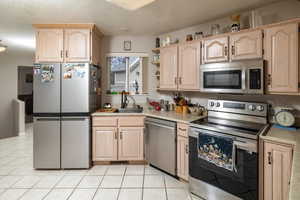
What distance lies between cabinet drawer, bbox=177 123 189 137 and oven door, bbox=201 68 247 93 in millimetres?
592

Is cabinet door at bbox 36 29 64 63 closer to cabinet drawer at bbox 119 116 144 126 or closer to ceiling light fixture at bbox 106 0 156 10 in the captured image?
cabinet drawer at bbox 119 116 144 126

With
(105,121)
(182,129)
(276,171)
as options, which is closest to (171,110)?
(182,129)

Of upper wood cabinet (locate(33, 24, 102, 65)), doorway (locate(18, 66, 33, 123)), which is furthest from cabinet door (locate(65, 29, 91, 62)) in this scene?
doorway (locate(18, 66, 33, 123))

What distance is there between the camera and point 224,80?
2490 mm

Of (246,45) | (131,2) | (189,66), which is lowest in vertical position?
(189,66)

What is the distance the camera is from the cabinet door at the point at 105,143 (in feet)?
10.8

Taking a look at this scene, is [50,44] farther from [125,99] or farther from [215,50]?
[215,50]

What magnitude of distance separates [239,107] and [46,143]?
2959mm

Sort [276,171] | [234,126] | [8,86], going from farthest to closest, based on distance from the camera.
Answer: [8,86] → [234,126] → [276,171]

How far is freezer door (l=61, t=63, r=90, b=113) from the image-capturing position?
10.1ft

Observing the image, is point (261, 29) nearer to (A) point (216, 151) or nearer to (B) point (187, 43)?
(B) point (187, 43)

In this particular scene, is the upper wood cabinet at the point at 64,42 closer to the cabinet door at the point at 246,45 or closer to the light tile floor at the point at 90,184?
the light tile floor at the point at 90,184

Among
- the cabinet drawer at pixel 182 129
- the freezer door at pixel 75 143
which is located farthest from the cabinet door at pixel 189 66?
the freezer door at pixel 75 143

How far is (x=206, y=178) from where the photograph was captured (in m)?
2.29
